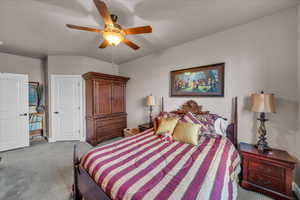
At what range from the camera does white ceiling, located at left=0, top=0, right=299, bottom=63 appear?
1.76 m

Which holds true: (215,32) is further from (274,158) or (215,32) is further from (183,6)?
(274,158)

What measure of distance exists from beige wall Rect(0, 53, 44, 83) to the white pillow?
17.4ft

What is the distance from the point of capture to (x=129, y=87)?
4.38 metres

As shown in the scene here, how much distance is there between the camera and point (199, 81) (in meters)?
2.73

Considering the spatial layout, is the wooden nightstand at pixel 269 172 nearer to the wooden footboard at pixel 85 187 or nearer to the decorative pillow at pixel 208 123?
the decorative pillow at pixel 208 123

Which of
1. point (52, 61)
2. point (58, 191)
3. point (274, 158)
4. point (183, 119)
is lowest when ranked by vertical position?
point (58, 191)

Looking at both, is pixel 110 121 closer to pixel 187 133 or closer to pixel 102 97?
pixel 102 97

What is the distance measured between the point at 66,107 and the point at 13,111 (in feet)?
3.81

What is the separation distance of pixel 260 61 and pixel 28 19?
12.8ft

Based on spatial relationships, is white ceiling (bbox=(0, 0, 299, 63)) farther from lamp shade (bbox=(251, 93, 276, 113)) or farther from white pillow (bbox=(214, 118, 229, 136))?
white pillow (bbox=(214, 118, 229, 136))

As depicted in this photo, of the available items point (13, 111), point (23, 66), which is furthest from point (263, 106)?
point (23, 66)

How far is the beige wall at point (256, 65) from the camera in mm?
1842

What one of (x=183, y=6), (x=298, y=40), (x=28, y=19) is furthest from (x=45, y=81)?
(x=298, y=40)

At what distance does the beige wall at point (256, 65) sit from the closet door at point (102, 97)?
6.79ft
